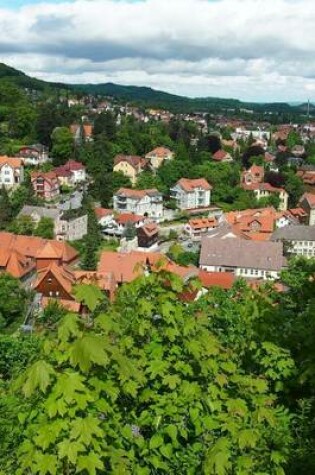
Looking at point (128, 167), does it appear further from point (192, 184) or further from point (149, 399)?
point (149, 399)

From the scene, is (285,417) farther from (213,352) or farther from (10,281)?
(10,281)

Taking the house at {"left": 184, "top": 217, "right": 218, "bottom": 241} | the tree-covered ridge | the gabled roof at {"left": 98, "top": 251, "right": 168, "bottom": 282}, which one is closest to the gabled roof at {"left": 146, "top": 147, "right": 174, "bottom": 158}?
the house at {"left": 184, "top": 217, "right": 218, "bottom": 241}

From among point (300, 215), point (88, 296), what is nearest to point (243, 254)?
point (300, 215)

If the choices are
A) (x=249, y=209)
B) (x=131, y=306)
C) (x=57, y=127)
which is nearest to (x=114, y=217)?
(x=249, y=209)

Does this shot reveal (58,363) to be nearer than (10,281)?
Yes

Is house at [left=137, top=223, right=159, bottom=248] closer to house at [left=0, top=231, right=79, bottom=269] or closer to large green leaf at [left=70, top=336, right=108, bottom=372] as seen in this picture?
house at [left=0, top=231, right=79, bottom=269]

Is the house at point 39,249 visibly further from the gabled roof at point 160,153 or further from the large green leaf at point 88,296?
the gabled roof at point 160,153

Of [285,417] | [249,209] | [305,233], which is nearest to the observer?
[285,417]
